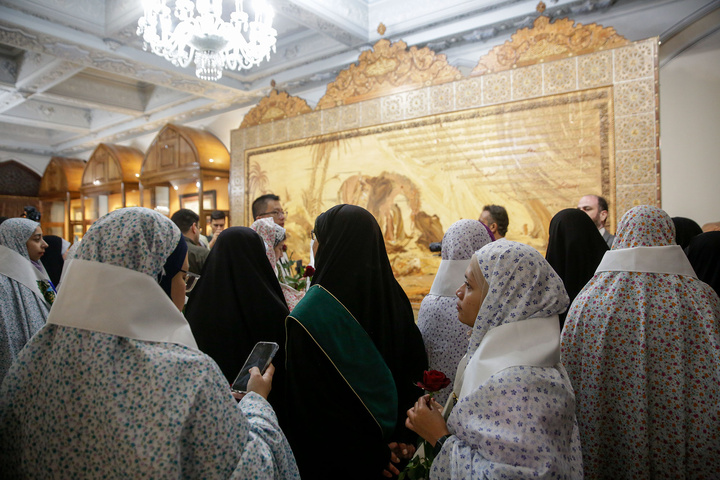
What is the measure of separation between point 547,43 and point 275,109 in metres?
4.02

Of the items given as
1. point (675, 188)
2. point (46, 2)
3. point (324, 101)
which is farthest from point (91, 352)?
point (46, 2)

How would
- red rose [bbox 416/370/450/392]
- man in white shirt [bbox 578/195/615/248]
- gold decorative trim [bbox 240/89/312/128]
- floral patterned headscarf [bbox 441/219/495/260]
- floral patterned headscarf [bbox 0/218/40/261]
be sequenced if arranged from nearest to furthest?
red rose [bbox 416/370/450/392], floral patterned headscarf [bbox 441/219/495/260], floral patterned headscarf [bbox 0/218/40/261], man in white shirt [bbox 578/195/615/248], gold decorative trim [bbox 240/89/312/128]

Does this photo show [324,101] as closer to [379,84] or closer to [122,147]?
[379,84]

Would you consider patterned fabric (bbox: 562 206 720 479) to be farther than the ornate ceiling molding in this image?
No

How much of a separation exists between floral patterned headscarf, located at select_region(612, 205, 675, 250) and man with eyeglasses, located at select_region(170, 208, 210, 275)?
3.16 metres

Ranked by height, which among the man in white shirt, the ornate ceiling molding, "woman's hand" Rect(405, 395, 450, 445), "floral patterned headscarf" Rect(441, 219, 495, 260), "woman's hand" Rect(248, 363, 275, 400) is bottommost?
"woman's hand" Rect(405, 395, 450, 445)

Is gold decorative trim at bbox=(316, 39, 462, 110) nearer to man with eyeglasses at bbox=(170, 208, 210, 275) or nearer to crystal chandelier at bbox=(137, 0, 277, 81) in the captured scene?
crystal chandelier at bbox=(137, 0, 277, 81)

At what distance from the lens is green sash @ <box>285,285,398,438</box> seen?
1.55m

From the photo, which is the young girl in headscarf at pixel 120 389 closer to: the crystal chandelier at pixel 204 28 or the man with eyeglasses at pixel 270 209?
the man with eyeglasses at pixel 270 209

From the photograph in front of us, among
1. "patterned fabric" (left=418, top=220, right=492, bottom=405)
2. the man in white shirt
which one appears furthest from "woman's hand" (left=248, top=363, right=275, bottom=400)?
the man in white shirt

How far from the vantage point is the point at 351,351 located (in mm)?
1599

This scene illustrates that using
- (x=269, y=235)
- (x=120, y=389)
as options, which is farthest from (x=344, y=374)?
(x=269, y=235)

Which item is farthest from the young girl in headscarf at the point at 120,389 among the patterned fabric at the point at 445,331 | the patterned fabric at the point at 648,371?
the patterned fabric at the point at 648,371

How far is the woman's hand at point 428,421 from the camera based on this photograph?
1344mm
